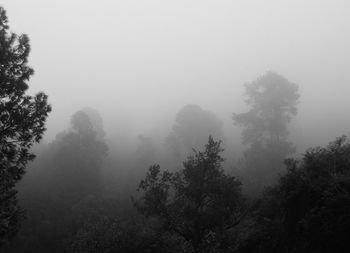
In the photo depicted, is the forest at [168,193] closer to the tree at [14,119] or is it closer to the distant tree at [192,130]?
the tree at [14,119]

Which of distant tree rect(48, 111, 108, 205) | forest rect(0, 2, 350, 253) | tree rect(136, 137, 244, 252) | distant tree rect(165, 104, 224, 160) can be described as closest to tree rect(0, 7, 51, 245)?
forest rect(0, 2, 350, 253)

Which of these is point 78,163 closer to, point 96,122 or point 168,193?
point 96,122

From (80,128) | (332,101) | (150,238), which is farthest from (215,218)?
(332,101)

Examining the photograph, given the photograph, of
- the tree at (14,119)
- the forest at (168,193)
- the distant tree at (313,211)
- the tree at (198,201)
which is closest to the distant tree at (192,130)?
the forest at (168,193)

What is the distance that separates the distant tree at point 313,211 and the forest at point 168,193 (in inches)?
1.8

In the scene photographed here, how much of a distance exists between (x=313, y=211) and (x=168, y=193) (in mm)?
12435

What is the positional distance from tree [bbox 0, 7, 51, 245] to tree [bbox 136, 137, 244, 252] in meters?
5.70

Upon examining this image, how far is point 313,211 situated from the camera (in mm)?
14461

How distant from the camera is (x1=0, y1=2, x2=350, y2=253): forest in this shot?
53.0 ft

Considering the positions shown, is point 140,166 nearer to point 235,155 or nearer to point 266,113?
point 235,155

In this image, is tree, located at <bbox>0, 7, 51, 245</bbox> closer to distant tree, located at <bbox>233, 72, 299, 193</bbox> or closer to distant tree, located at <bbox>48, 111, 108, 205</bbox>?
distant tree, located at <bbox>48, 111, 108, 205</bbox>

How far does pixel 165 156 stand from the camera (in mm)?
61594

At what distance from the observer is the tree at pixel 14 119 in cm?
1709

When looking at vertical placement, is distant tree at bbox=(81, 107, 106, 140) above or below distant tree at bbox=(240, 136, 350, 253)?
above
